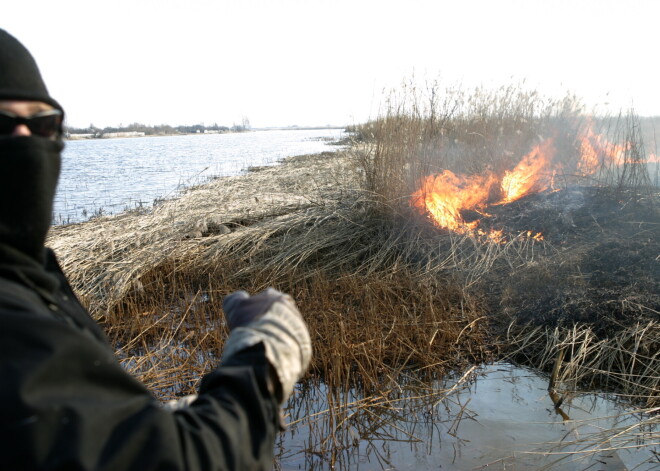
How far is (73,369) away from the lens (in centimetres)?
94

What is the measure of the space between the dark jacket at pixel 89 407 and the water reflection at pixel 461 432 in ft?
7.20

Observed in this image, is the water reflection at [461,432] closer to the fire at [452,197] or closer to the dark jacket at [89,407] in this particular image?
the dark jacket at [89,407]

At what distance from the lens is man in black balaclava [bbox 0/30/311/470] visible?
87 cm

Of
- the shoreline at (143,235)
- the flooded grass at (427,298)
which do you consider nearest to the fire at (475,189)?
the flooded grass at (427,298)

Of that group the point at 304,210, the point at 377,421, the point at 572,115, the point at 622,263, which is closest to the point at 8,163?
the point at 377,421

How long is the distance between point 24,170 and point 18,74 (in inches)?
9.5

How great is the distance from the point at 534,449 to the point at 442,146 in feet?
15.6

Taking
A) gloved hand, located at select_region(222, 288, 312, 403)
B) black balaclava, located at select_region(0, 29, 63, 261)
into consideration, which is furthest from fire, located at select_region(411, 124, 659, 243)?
black balaclava, located at select_region(0, 29, 63, 261)

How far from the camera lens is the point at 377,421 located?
350 cm

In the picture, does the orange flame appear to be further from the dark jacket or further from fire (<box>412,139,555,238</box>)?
the dark jacket

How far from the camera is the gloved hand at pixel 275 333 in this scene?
1.22 metres

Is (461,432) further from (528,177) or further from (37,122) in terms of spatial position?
(528,177)

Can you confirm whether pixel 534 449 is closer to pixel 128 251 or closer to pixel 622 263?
pixel 622 263

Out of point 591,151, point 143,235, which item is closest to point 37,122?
point 143,235
